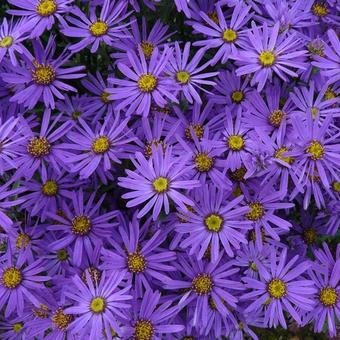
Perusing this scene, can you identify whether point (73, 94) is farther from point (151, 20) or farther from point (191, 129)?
point (191, 129)

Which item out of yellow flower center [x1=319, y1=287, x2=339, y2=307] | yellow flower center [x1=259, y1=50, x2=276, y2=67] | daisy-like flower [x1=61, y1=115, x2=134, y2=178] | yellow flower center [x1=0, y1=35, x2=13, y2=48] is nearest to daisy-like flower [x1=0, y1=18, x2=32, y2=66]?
yellow flower center [x1=0, y1=35, x2=13, y2=48]

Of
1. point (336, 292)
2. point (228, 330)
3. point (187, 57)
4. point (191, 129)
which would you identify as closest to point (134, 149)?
point (191, 129)

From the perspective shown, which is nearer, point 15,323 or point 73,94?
point 15,323

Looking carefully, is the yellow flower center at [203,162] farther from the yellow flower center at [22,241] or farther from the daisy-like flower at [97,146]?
the yellow flower center at [22,241]

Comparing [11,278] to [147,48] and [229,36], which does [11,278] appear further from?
[229,36]

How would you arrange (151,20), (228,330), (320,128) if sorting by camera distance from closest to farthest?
(320,128) → (228,330) → (151,20)
